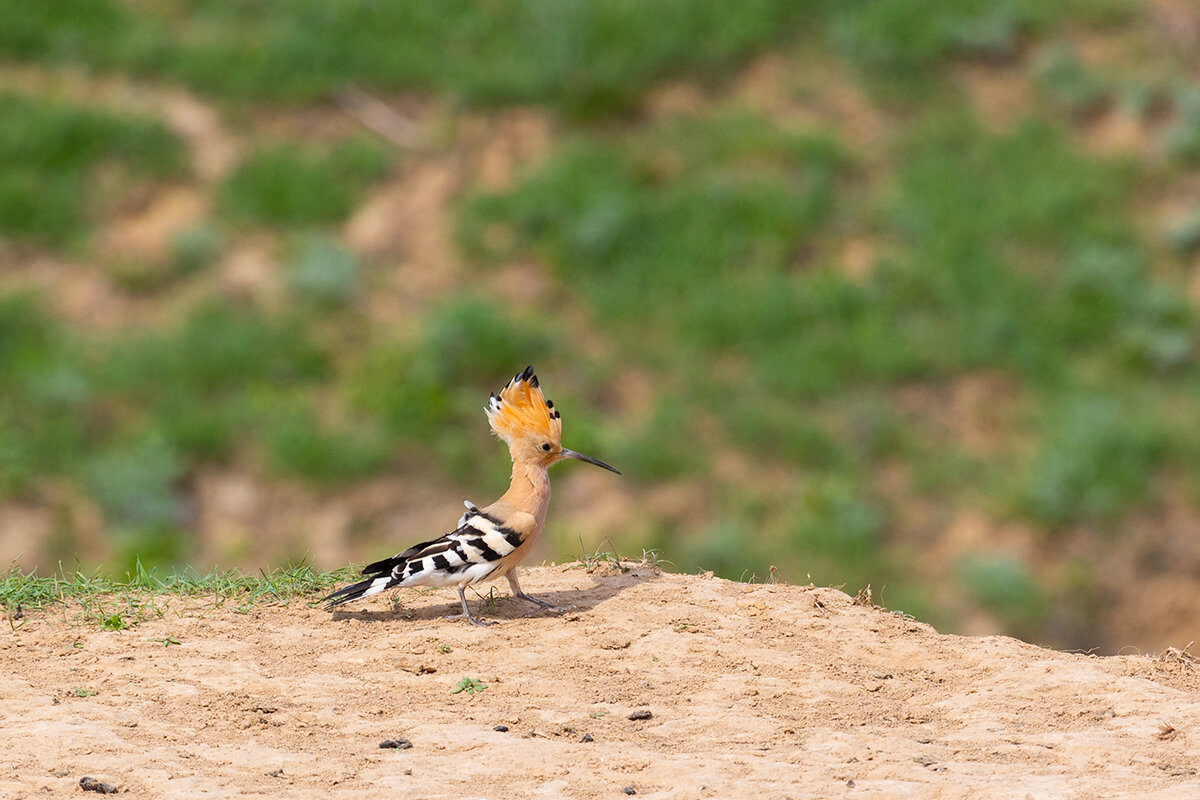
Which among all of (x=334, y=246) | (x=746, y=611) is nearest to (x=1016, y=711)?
(x=746, y=611)

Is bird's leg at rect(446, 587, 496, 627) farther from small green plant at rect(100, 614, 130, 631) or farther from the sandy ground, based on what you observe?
small green plant at rect(100, 614, 130, 631)

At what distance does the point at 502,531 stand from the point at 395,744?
132cm

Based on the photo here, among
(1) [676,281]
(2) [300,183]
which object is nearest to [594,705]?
(1) [676,281]

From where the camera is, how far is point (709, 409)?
1034cm

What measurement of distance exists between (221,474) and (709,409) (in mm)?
3485

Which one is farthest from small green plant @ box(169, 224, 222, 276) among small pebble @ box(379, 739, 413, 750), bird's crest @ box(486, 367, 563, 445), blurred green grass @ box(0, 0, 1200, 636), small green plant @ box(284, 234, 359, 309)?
small pebble @ box(379, 739, 413, 750)

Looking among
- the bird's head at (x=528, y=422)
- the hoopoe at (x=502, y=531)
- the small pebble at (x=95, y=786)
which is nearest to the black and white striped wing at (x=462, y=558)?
the hoopoe at (x=502, y=531)

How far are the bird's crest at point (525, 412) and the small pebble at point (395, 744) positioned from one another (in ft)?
5.98

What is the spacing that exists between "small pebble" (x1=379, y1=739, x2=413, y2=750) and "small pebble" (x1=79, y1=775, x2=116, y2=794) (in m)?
0.84

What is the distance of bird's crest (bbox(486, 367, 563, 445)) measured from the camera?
610 cm

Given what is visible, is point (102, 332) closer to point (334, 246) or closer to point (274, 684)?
point (334, 246)

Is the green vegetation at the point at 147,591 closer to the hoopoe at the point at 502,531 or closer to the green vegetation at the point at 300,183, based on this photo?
the hoopoe at the point at 502,531

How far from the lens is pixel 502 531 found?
5.71m

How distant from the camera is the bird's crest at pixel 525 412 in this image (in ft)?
20.0
